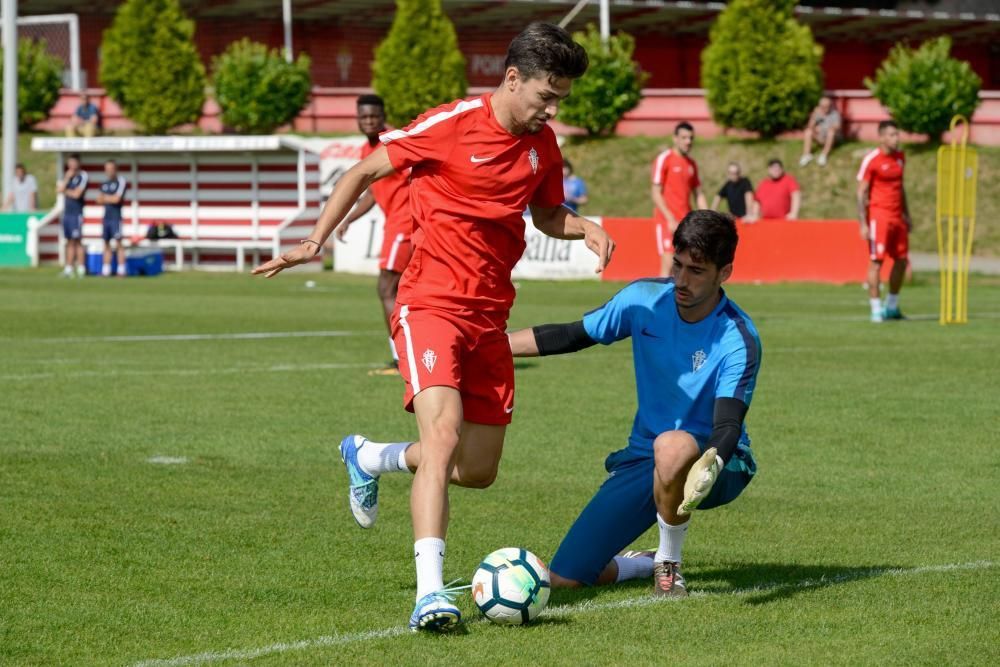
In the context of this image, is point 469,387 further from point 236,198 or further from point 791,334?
point 236,198

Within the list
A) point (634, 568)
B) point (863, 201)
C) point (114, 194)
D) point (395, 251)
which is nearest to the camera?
point (634, 568)

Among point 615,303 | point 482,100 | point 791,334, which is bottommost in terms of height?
Answer: point 791,334

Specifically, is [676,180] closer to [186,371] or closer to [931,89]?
[186,371]

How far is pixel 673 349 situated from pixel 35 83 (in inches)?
1706

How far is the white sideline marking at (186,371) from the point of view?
1292cm

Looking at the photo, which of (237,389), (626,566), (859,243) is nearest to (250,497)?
(626,566)

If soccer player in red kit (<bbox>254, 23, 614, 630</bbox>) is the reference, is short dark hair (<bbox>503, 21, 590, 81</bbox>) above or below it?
above

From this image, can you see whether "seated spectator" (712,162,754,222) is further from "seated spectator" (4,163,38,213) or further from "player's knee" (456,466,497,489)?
"player's knee" (456,466,497,489)

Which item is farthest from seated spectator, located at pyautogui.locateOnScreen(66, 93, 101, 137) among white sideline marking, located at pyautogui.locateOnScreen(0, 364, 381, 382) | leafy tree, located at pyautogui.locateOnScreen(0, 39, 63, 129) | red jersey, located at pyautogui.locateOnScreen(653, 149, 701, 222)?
white sideline marking, located at pyautogui.locateOnScreen(0, 364, 381, 382)

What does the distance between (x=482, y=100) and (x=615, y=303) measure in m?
0.90

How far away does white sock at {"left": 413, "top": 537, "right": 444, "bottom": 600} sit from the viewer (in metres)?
5.39

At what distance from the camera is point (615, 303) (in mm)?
6234

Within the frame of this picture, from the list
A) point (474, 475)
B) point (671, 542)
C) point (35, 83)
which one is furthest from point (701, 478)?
point (35, 83)

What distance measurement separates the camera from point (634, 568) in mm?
6457
